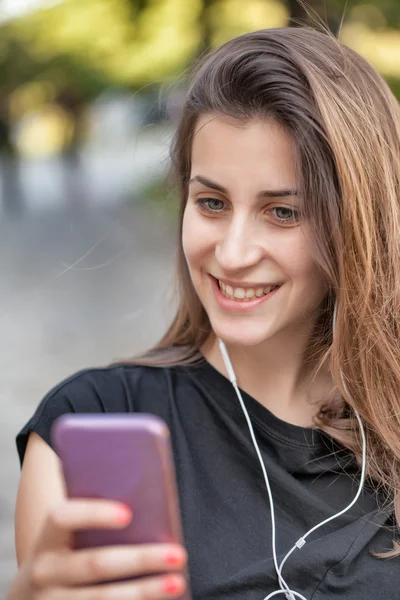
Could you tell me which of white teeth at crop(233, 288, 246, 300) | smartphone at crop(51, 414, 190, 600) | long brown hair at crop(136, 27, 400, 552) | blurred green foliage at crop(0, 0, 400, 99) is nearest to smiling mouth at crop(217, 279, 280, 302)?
white teeth at crop(233, 288, 246, 300)

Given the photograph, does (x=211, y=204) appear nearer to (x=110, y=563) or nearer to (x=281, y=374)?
(x=281, y=374)

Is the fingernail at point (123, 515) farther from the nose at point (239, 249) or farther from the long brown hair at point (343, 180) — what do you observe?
the long brown hair at point (343, 180)

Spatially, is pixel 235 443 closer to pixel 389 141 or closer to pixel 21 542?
pixel 21 542

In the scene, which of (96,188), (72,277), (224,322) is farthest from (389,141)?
(96,188)

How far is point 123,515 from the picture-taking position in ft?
3.69

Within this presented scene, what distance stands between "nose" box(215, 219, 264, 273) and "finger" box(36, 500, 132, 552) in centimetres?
77

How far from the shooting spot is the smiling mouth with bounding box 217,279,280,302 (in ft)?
6.17

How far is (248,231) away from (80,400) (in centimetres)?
52

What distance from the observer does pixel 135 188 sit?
51.5 ft

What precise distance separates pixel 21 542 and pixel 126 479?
78 cm

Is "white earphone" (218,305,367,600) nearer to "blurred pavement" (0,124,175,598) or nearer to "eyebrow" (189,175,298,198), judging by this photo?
"eyebrow" (189,175,298,198)

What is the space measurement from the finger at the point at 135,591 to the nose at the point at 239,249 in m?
0.78

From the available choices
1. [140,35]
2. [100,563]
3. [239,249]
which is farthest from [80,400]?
[140,35]

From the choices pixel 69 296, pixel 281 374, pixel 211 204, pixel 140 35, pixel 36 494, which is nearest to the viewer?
pixel 36 494
